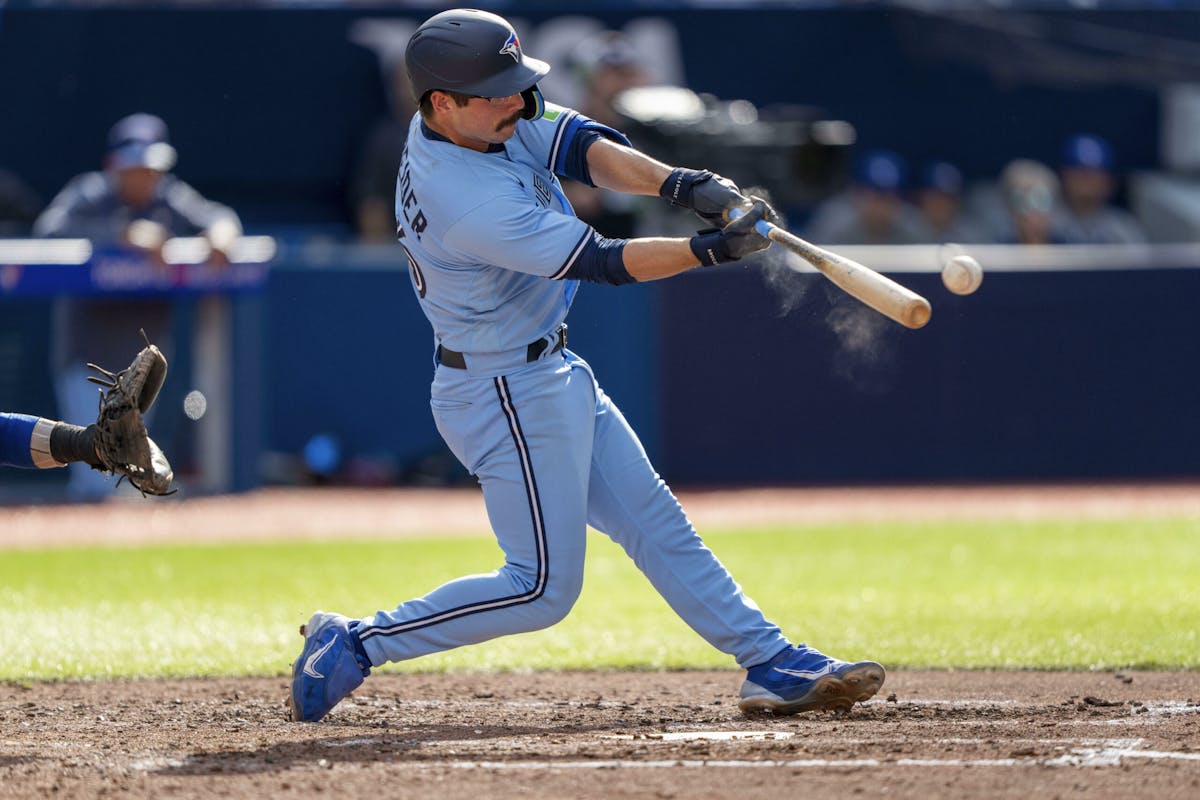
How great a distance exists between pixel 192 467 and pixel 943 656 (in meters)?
6.16

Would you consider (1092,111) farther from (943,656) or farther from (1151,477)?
(943,656)

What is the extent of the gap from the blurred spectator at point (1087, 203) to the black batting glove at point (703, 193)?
8.59m

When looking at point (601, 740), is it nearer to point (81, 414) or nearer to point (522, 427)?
point (522, 427)

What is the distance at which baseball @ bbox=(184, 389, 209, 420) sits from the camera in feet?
35.8

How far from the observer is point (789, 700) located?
4.72 metres

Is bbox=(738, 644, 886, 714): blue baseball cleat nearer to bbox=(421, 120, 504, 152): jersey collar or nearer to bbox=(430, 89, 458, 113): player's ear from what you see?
bbox=(421, 120, 504, 152): jersey collar

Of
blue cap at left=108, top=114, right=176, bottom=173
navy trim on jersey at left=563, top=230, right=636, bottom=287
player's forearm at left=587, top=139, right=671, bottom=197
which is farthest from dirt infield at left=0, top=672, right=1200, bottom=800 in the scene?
blue cap at left=108, top=114, right=176, bottom=173

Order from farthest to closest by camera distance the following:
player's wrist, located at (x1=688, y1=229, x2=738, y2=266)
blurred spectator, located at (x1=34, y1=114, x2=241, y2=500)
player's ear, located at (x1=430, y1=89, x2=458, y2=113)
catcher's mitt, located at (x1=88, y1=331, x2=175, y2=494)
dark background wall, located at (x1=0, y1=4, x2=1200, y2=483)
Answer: dark background wall, located at (x1=0, y1=4, x2=1200, y2=483)
blurred spectator, located at (x1=34, y1=114, x2=241, y2=500)
catcher's mitt, located at (x1=88, y1=331, x2=175, y2=494)
player's ear, located at (x1=430, y1=89, x2=458, y2=113)
player's wrist, located at (x1=688, y1=229, x2=738, y2=266)

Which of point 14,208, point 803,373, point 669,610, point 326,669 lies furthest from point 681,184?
point 14,208

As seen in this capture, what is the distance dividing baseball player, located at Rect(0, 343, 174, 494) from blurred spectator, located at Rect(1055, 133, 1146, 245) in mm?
8872

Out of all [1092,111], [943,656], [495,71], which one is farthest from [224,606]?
[1092,111]

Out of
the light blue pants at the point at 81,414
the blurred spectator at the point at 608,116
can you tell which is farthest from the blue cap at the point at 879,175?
the light blue pants at the point at 81,414

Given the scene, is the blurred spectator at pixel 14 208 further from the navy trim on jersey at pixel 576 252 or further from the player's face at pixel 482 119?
the navy trim on jersey at pixel 576 252

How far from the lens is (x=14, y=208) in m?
12.6
